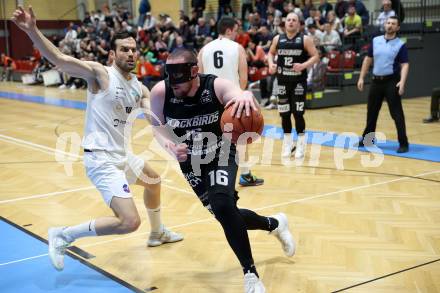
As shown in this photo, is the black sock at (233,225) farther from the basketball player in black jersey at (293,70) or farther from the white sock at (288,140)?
the white sock at (288,140)

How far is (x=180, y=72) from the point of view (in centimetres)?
388

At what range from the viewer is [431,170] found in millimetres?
7934

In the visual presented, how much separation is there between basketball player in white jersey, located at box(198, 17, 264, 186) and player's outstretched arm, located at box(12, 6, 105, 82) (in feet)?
9.32

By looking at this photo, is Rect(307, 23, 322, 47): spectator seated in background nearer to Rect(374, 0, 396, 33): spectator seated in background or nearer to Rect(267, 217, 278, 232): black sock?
Rect(374, 0, 396, 33): spectator seated in background

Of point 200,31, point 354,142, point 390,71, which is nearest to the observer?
point 390,71

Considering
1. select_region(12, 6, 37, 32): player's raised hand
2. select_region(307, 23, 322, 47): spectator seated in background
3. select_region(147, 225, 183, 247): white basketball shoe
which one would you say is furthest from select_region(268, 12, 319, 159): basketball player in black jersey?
select_region(307, 23, 322, 47): spectator seated in background

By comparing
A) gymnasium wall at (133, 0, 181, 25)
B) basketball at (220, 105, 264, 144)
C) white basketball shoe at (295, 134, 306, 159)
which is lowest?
white basketball shoe at (295, 134, 306, 159)

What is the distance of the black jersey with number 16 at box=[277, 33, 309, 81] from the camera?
27.9 ft

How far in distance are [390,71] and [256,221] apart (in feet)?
18.0

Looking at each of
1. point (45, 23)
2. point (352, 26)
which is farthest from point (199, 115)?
point (45, 23)

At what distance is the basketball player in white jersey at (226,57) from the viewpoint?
700cm

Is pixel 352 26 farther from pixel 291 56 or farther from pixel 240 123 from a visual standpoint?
pixel 240 123

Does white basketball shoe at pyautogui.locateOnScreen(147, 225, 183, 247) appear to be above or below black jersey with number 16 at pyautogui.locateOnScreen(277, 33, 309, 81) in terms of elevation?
below

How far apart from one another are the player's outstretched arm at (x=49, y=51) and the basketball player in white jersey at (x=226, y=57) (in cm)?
284
